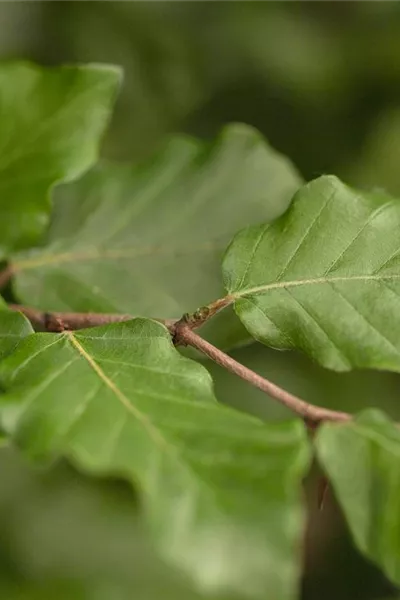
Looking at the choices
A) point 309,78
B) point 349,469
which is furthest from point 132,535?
point 349,469

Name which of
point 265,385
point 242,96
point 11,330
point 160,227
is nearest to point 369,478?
point 265,385

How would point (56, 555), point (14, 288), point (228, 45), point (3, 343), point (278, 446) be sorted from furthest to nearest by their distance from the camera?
point (228, 45), point (56, 555), point (14, 288), point (3, 343), point (278, 446)

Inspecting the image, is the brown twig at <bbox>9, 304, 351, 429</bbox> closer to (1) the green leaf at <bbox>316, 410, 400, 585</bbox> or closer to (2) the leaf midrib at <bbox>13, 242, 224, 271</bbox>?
(1) the green leaf at <bbox>316, 410, 400, 585</bbox>

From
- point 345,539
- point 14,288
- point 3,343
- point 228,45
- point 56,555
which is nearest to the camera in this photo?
point 3,343

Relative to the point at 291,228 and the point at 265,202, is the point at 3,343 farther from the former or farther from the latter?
the point at 265,202

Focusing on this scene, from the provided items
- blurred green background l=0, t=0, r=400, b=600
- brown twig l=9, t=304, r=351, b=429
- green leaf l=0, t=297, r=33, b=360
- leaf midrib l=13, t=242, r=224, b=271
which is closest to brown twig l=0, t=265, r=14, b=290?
leaf midrib l=13, t=242, r=224, b=271

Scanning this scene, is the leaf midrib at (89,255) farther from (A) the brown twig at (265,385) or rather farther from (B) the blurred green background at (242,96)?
(B) the blurred green background at (242,96)

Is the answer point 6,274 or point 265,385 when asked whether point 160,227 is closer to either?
point 6,274
